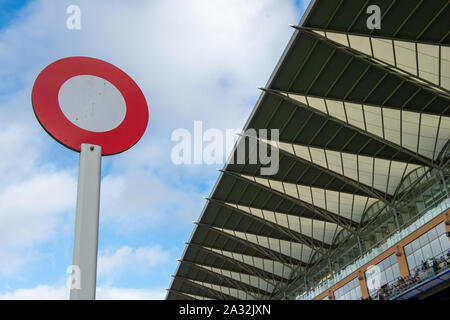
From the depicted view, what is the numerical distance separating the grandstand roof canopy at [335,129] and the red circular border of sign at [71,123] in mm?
20399

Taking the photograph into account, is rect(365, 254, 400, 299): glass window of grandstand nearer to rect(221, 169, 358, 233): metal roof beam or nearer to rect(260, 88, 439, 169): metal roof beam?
rect(221, 169, 358, 233): metal roof beam

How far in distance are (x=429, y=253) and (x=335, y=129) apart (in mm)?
10934

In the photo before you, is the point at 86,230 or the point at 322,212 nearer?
the point at 86,230

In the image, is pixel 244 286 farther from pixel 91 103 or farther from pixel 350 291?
pixel 91 103

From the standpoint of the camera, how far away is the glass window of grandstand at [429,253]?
29.6 metres

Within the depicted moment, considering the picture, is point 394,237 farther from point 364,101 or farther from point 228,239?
point 228,239

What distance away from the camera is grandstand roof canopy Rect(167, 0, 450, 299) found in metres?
23.5

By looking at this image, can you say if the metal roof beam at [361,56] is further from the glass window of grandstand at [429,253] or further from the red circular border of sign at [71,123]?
the red circular border of sign at [71,123]

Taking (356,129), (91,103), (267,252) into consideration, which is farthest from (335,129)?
(91,103)

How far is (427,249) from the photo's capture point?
33062 mm

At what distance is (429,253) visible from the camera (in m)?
32.8

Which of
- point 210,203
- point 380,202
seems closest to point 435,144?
point 380,202

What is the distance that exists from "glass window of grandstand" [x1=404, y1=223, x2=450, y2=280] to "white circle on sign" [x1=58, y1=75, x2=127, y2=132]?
29121 mm

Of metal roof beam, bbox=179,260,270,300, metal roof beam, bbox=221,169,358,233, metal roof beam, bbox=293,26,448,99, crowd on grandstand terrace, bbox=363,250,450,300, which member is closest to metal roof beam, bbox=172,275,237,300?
metal roof beam, bbox=179,260,270,300
